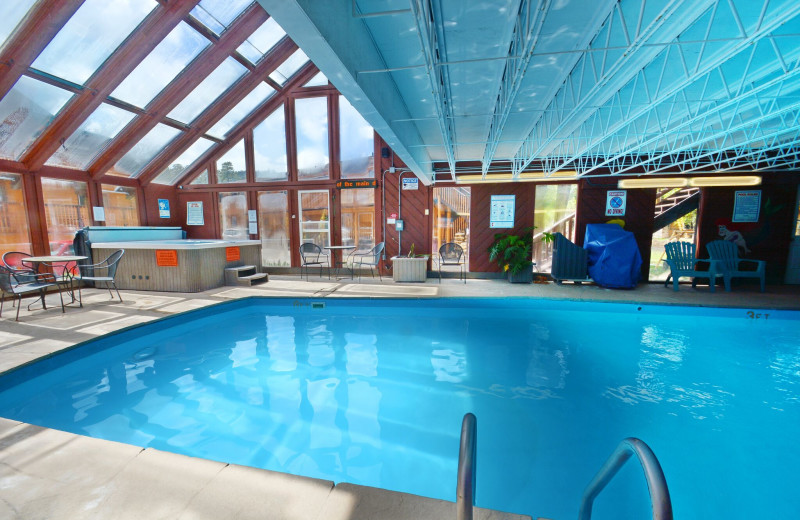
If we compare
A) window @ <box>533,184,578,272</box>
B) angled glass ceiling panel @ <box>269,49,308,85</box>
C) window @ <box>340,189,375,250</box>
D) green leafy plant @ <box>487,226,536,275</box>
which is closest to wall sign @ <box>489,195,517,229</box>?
green leafy plant @ <box>487,226,536,275</box>

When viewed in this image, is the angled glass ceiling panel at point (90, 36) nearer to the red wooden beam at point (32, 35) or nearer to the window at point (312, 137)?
the red wooden beam at point (32, 35)

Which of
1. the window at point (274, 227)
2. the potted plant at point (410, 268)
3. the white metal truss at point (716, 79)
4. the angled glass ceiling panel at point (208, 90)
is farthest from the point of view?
the window at point (274, 227)

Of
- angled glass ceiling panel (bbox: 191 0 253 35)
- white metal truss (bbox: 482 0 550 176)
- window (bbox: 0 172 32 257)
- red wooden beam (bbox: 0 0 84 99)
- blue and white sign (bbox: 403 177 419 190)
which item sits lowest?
window (bbox: 0 172 32 257)

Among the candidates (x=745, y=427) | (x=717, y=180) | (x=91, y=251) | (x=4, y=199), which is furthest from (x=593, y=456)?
(x=4, y=199)

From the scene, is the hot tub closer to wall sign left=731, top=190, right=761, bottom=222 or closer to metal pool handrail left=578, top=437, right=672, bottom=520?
metal pool handrail left=578, top=437, right=672, bottom=520

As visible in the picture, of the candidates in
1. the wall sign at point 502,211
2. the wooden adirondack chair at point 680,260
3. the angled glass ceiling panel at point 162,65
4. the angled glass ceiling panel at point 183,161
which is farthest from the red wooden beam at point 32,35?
the wooden adirondack chair at point 680,260

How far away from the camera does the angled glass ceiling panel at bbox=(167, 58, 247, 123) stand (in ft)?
20.6

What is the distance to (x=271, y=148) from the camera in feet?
26.5

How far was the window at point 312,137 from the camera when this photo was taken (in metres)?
7.80

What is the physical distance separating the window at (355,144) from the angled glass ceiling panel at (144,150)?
3678 mm

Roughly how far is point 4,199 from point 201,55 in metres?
4.13

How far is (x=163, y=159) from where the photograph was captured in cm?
746

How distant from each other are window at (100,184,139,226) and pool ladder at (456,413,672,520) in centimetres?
926

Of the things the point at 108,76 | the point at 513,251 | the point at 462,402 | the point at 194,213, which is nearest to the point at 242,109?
the point at 108,76
